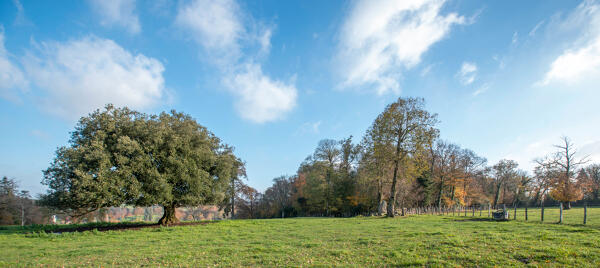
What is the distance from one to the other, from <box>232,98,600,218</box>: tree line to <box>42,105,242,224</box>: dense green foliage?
1640 centimetres

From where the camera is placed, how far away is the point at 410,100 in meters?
32.4

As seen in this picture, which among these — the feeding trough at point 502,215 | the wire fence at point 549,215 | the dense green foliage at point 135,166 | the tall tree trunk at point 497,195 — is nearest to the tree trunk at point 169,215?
the dense green foliage at point 135,166

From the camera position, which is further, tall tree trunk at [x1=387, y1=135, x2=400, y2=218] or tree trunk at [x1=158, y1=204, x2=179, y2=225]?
tall tree trunk at [x1=387, y1=135, x2=400, y2=218]

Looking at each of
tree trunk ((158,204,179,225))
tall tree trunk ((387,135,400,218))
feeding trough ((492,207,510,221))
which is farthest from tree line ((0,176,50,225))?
feeding trough ((492,207,510,221))

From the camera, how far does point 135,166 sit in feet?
72.8

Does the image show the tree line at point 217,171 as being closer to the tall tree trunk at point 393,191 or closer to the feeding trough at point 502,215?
the tall tree trunk at point 393,191

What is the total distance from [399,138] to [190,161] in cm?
2565

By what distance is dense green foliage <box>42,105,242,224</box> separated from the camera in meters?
20.6

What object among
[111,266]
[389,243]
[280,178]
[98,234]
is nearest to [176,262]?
[111,266]

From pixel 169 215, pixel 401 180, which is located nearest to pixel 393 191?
pixel 401 180

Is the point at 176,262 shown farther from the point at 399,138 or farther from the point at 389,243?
the point at 399,138

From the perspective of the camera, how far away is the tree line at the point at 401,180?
32.0m

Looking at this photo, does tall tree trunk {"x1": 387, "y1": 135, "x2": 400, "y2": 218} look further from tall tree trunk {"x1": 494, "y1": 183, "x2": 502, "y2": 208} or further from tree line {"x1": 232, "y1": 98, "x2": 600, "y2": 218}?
tall tree trunk {"x1": 494, "y1": 183, "x2": 502, "y2": 208}

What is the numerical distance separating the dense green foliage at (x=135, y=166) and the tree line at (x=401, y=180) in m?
16.4
